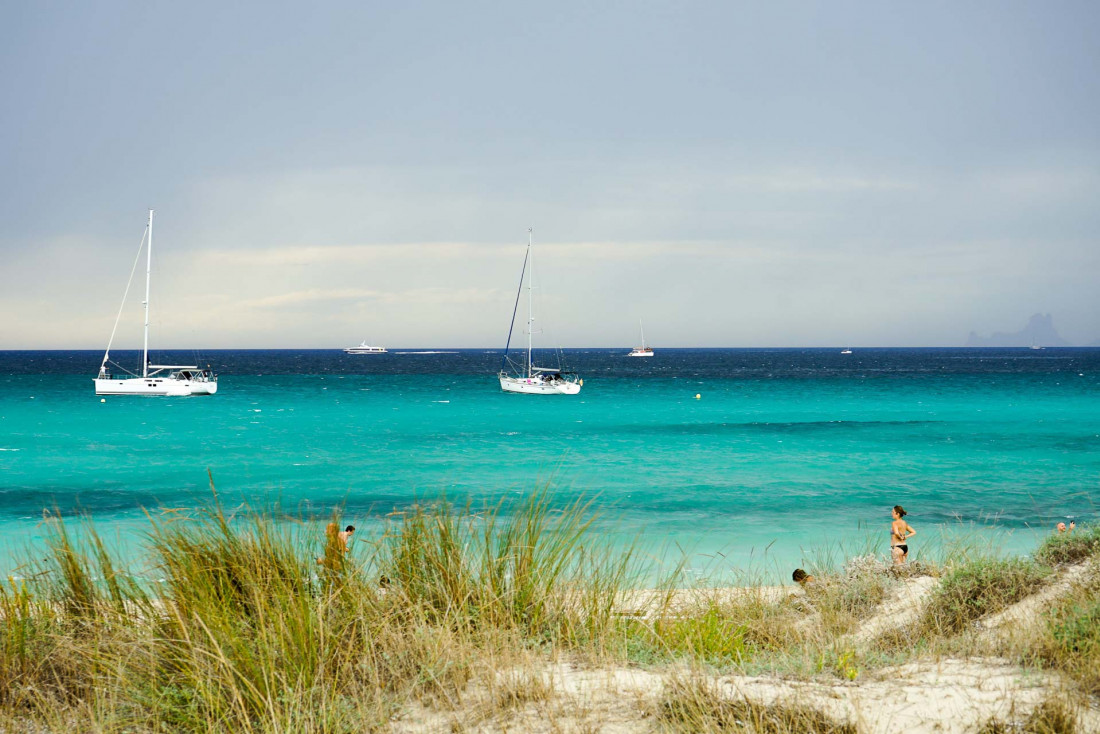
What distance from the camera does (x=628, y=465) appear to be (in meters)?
25.6

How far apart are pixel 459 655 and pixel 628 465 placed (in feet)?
71.3

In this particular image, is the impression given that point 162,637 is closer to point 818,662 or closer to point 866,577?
point 818,662

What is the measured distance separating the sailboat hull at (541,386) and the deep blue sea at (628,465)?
3.39 meters

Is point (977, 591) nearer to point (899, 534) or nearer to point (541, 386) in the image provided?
point (899, 534)

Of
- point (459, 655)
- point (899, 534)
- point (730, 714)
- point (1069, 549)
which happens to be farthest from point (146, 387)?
point (730, 714)

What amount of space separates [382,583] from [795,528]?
12.8m

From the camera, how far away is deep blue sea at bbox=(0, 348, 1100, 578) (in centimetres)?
1556

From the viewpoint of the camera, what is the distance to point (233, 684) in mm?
3557

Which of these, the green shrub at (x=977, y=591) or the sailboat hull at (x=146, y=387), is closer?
the green shrub at (x=977, y=591)

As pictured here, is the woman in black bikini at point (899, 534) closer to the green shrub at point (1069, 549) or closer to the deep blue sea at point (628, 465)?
the deep blue sea at point (628, 465)

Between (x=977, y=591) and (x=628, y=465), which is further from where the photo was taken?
(x=628, y=465)

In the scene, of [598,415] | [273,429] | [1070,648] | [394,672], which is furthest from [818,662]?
[598,415]

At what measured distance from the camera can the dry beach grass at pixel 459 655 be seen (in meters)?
3.62

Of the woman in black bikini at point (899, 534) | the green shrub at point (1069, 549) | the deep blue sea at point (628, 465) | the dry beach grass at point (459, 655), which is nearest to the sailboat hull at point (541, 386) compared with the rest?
the deep blue sea at point (628, 465)
